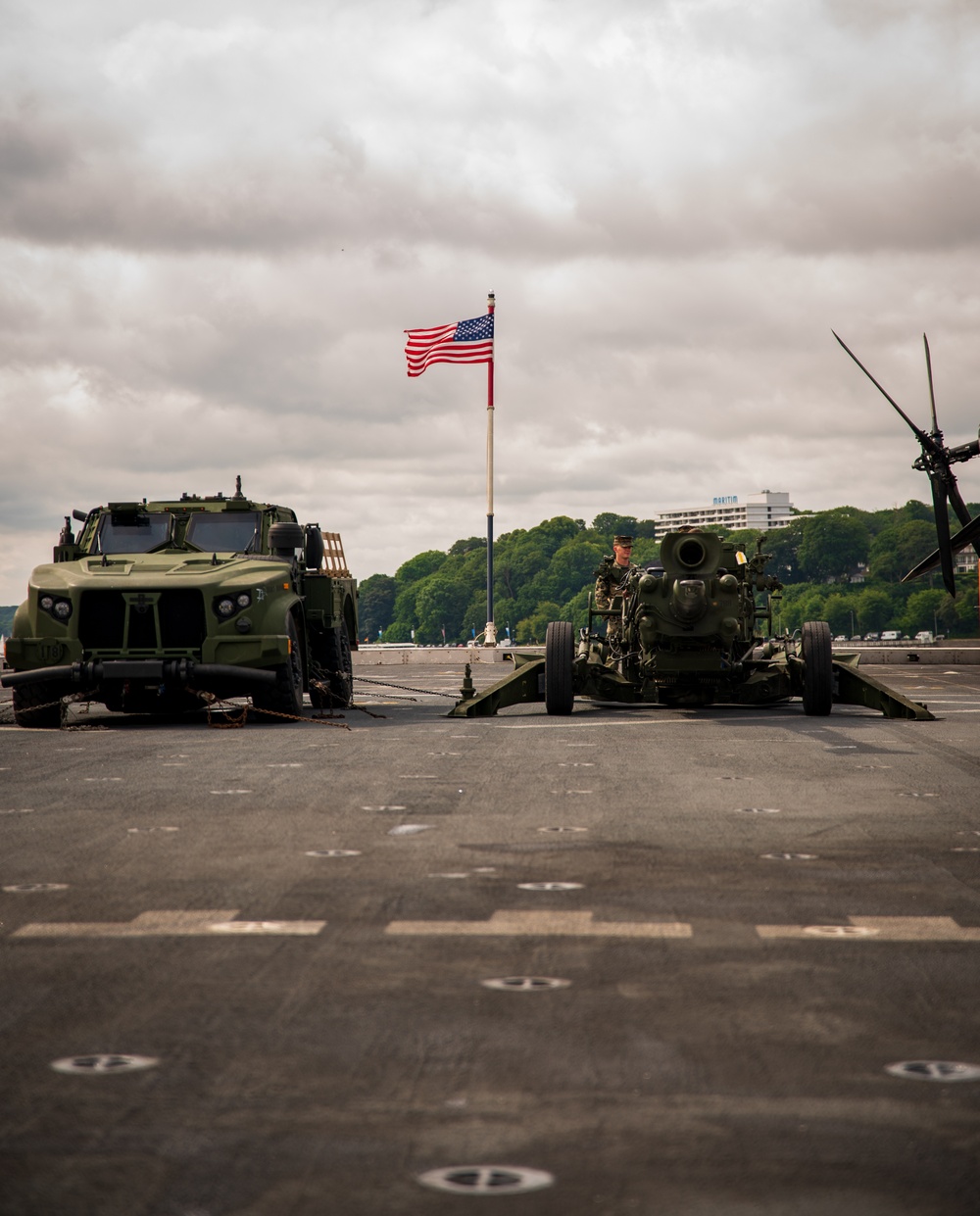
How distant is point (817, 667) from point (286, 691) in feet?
19.8

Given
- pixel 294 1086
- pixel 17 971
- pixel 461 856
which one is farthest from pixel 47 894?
pixel 294 1086

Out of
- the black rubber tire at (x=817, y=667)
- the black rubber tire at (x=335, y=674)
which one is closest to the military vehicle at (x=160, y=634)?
the black rubber tire at (x=335, y=674)

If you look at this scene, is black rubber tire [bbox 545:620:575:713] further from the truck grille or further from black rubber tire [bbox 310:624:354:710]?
the truck grille

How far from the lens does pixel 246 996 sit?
475 centimetres

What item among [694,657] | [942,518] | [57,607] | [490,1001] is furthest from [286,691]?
[942,518]

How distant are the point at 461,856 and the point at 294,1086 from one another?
3.69 meters

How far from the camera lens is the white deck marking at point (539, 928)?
5.68 m

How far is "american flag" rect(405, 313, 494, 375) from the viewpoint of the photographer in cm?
4688

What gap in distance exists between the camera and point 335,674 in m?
20.2

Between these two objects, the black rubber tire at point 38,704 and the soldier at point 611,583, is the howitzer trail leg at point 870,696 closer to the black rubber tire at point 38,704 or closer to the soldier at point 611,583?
the soldier at point 611,583

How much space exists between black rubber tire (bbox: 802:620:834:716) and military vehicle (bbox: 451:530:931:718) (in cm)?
1

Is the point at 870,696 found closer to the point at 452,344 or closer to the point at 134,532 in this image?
the point at 134,532

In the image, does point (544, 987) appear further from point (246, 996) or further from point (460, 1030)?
point (246, 996)

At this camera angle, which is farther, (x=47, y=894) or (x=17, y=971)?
(x=47, y=894)
